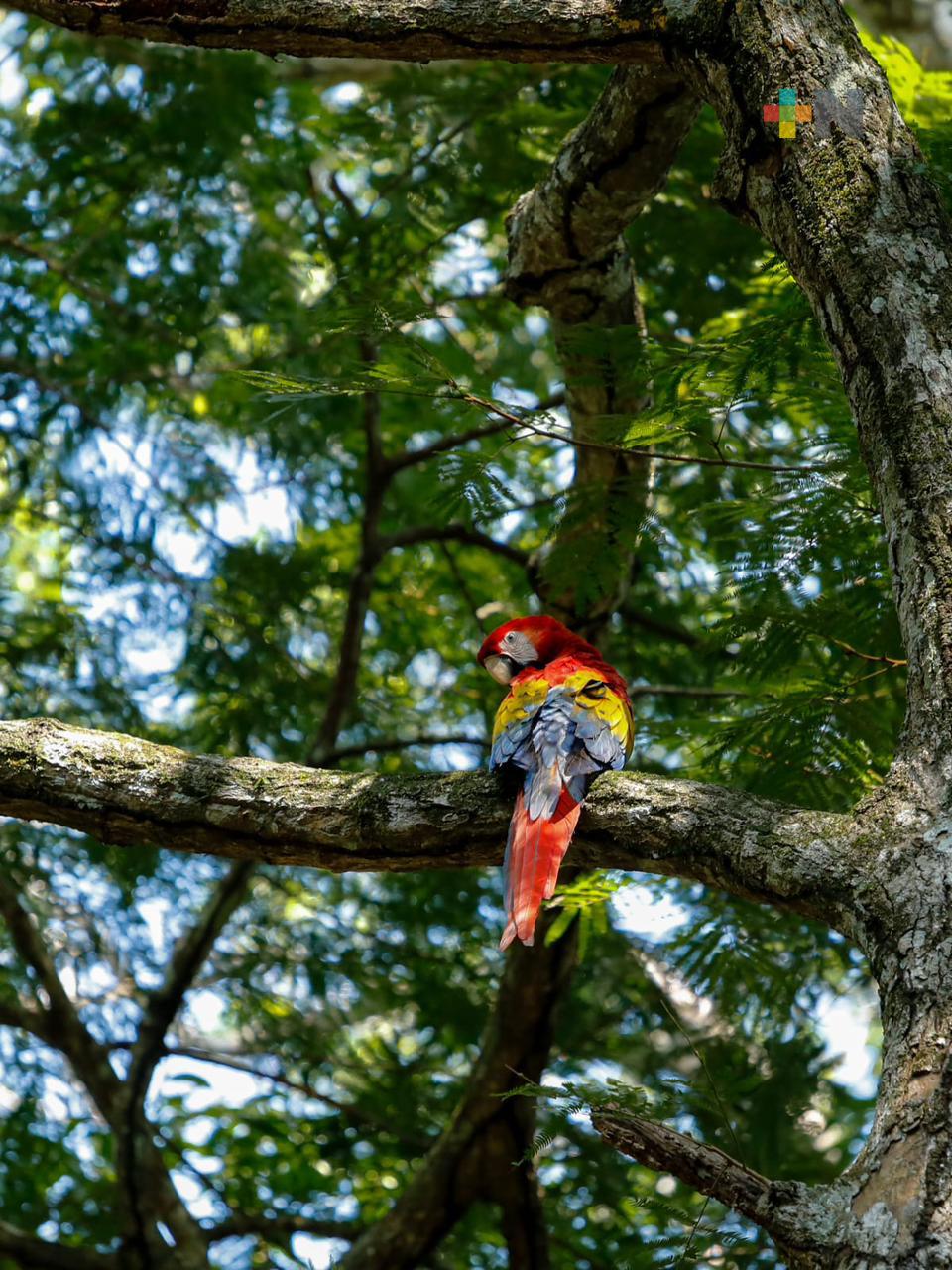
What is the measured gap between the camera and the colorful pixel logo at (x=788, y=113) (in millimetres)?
2512

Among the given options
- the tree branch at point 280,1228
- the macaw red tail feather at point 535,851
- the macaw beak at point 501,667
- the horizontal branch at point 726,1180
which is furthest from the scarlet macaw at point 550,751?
the tree branch at point 280,1228

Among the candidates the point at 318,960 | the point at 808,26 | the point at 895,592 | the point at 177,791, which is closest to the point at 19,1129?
the point at 318,960

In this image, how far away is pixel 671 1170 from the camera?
1938 mm

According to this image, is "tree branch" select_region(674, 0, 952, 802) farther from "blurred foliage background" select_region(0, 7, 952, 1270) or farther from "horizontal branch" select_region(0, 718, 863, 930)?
"blurred foliage background" select_region(0, 7, 952, 1270)

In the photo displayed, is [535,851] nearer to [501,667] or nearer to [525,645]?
[525,645]

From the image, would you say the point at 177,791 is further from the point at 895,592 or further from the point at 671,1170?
the point at 895,592

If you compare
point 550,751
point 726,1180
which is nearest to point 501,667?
point 550,751

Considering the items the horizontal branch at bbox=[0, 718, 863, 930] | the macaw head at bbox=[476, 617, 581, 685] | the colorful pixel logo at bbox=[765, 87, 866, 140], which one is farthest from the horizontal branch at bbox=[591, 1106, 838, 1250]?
the macaw head at bbox=[476, 617, 581, 685]

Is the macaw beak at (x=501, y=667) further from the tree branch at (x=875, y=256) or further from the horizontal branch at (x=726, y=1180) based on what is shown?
the horizontal branch at (x=726, y=1180)

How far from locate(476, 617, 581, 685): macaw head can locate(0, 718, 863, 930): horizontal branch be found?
1381mm

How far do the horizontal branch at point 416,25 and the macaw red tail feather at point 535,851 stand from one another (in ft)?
5.40

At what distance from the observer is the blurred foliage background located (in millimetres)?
5402

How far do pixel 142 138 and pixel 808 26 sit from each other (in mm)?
4457

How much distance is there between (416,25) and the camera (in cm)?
282
